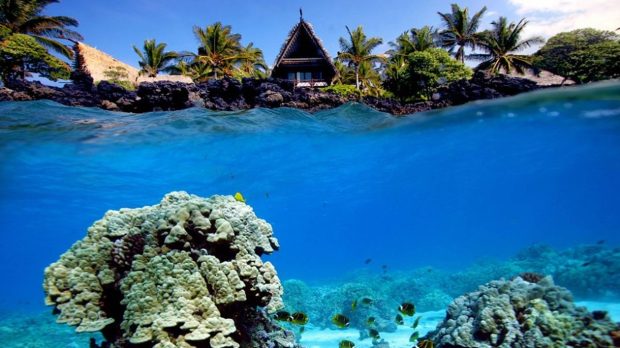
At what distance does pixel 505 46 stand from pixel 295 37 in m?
23.5

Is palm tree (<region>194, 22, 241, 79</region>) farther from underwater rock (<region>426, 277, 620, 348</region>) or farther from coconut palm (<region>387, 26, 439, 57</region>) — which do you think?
underwater rock (<region>426, 277, 620, 348</region>)

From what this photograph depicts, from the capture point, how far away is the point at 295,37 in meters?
28.5

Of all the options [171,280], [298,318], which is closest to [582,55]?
[298,318]

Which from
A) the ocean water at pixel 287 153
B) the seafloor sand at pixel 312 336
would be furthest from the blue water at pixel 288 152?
the seafloor sand at pixel 312 336

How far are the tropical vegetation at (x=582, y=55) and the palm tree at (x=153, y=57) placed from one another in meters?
36.7

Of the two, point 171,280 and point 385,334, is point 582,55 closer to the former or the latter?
point 385,334

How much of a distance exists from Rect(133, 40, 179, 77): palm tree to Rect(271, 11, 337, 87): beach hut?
17.4 metres

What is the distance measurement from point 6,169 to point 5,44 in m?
12.2

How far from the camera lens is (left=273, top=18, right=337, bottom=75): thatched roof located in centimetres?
2792

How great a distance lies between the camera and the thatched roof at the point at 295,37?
91.6 ft

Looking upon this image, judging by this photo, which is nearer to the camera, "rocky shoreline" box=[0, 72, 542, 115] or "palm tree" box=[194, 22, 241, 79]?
"rocky shoreline" box=[0, 72, 542, 115]

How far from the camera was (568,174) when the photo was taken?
4772 centimetres

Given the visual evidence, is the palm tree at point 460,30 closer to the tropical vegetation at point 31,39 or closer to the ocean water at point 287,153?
the ocean water at point 287,153

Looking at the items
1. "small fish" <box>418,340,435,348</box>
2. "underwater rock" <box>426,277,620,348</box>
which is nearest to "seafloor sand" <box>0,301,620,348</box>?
"underwater rock" <box>426,277,620,348</box>
